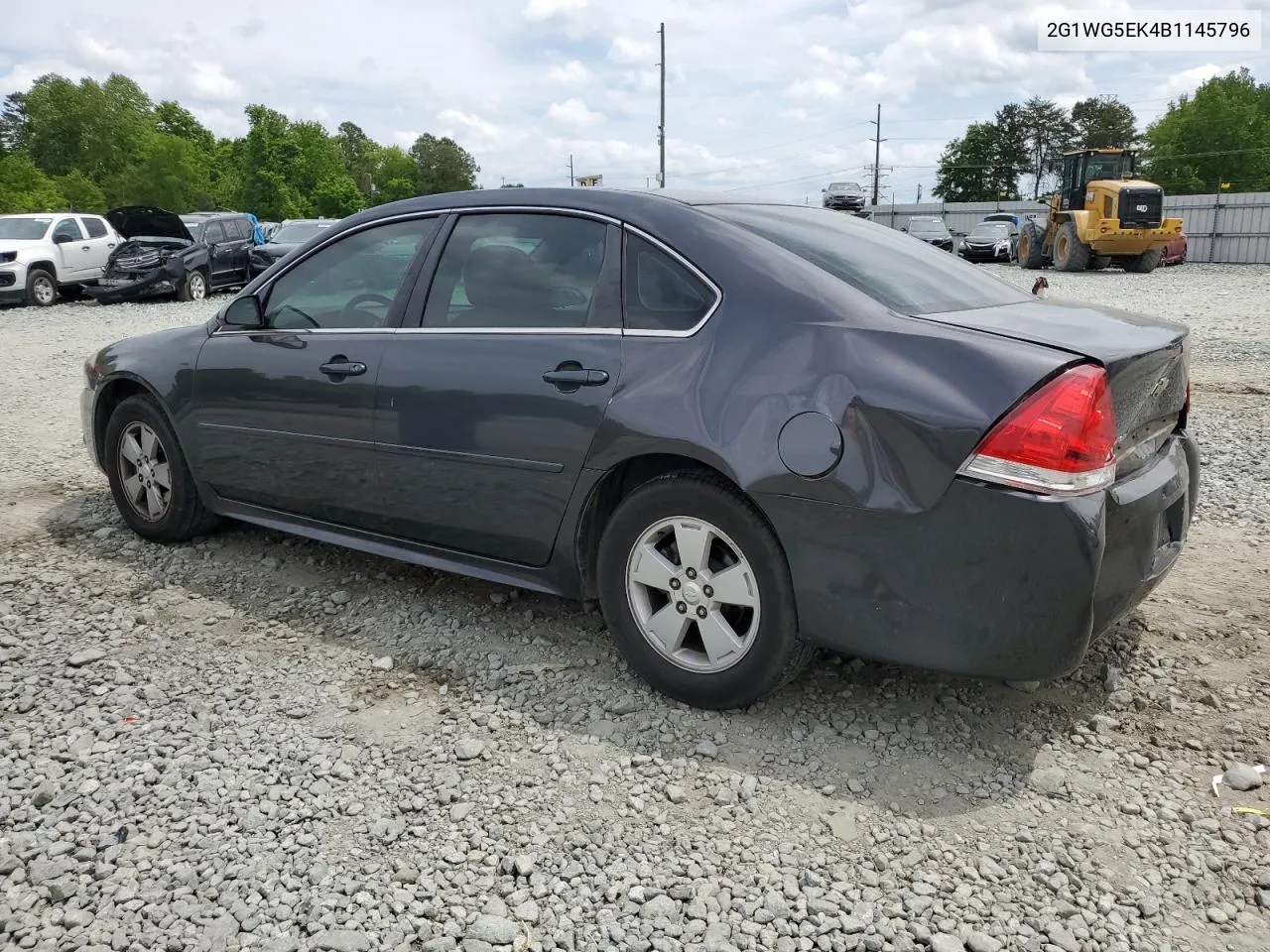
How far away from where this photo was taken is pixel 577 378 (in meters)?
3.29

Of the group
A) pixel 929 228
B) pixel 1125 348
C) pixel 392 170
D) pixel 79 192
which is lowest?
pixel 1125 348

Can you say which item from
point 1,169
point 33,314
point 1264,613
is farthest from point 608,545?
point 1,169

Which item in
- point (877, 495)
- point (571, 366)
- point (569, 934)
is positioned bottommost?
point (569, 934)

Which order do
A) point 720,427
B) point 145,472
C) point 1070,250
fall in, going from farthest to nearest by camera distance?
1. point 1070,250
2. point 145,472
3. point 720,427

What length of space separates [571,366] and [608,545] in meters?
0.59

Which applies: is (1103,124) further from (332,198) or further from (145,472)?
(145,472)

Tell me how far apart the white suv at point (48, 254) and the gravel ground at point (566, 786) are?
18.4 metres

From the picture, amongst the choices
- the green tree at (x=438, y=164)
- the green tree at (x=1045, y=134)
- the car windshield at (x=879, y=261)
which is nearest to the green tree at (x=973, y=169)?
the green tree at (x=1045, y=134)

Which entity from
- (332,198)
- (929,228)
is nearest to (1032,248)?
(929,228)

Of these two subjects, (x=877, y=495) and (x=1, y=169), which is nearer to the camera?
(x=877, y=495)

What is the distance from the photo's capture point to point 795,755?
9.78 ft

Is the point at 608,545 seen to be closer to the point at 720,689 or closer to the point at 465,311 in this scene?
the point at 720,689

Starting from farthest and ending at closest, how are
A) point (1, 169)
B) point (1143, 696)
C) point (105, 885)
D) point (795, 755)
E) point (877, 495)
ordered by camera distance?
point (1, 169) → point (1143, 696) → point (795, 755) → point (877, 495) → point (105, 885)

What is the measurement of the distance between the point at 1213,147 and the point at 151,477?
80.7 meters
